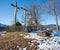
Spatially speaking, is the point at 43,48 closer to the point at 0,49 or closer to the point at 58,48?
the point at 58,48

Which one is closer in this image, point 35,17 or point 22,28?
point 22,28

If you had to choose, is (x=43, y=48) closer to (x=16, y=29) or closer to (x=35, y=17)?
(x=16, y=29)

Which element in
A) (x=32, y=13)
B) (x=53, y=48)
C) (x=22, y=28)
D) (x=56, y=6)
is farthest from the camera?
(x=32, y=13)

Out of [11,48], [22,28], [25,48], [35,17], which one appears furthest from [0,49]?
[35,17]

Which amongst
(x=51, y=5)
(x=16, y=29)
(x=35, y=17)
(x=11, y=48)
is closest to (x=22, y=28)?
(x=16, y=29)

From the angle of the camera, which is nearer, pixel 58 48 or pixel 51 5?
pixel 58 48

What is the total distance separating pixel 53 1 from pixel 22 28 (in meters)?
6.70

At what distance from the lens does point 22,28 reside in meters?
17.4

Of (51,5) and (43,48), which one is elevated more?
(51,5)

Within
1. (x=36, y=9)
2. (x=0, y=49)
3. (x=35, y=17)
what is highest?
(x=36, y=9)

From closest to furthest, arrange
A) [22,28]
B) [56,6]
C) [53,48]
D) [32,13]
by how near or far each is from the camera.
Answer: [53,48], [22,28], [56,6], [32,13]

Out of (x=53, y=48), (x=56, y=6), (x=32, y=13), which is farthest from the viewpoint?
(x=32, y=13)

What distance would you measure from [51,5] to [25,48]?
1531 centimetres

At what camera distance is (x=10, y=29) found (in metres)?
17.4
